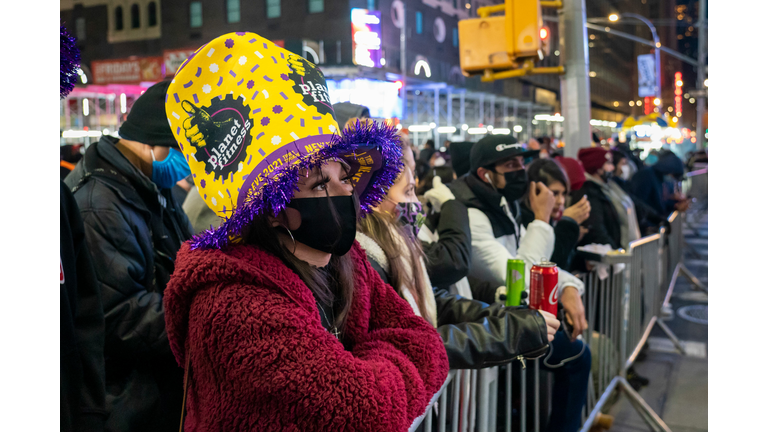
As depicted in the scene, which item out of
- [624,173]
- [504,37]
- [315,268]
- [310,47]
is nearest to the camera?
[315,268]

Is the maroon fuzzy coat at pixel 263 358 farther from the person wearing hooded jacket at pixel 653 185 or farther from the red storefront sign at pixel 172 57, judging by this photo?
the red storefront sign at pixel 172 57

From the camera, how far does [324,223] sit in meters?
1.60

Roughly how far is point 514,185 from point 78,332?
3082 mm

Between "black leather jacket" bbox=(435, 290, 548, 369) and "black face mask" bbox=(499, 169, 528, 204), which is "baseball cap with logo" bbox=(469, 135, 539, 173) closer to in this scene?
"black face mask" bbox=(499, 169, 528, 204)

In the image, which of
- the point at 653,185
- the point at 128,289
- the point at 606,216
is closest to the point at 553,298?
the point at 128,289

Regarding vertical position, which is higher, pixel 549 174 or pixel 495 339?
pixel 549 174

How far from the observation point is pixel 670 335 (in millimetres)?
6438

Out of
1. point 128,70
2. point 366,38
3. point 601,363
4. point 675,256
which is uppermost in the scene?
point 366,38

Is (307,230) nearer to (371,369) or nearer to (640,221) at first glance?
(371,369)

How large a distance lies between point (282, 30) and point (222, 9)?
388 centimetres

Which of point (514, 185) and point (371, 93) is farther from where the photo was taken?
point (371, 93)

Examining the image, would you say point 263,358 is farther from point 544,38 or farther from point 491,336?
point 544,38

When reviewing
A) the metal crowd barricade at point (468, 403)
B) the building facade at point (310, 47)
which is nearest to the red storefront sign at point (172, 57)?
the building facade at point (310, 47)

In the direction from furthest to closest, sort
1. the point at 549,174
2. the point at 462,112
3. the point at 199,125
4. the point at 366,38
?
the point at 462,112, the point at 366,38, the point at 549,174, the point at 199,125
